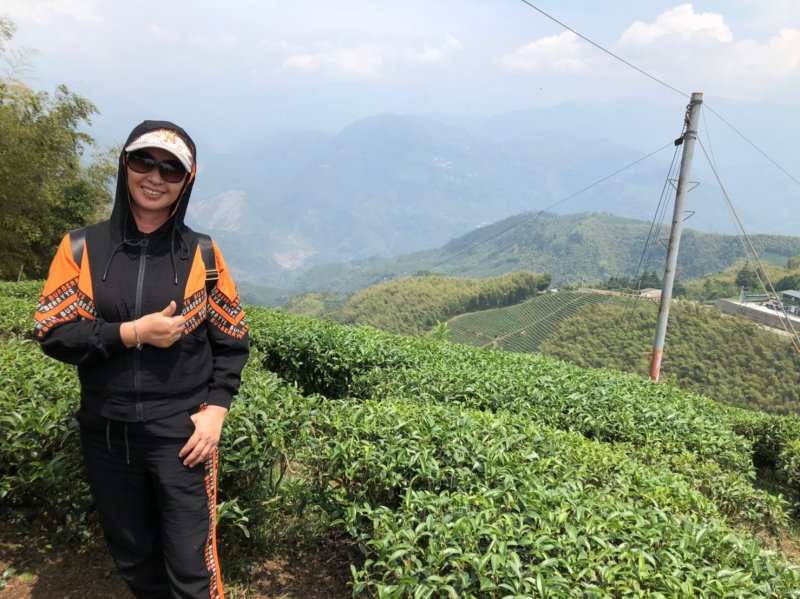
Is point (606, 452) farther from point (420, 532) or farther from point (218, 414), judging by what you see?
point (218, 414)

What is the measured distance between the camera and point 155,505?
1.88m

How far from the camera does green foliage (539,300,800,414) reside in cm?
3481

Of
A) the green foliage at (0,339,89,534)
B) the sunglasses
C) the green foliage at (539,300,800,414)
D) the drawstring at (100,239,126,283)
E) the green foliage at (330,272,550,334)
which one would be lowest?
the green foliage at (330,272,550,334)

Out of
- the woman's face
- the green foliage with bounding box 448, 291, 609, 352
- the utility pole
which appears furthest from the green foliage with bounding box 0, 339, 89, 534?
the green foliage with bounding box 448, 291, 609, 352

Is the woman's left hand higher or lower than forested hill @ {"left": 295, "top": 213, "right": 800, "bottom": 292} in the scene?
higher

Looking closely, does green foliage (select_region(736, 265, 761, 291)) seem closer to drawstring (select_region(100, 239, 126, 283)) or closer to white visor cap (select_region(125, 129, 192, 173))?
white visor cap (select_region(125, 129, 192, 173))

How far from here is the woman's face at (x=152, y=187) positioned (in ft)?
5.72

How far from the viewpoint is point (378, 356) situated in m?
5.58

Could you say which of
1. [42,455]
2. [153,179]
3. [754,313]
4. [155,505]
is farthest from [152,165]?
[754,313]

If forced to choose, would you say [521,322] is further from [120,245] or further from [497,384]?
[120,245]

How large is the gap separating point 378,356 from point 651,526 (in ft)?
12.4

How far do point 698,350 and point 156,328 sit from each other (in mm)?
47510

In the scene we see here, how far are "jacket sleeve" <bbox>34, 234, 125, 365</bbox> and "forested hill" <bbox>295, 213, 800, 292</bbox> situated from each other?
4391 inches

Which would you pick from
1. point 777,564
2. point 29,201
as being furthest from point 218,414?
point 29,201
